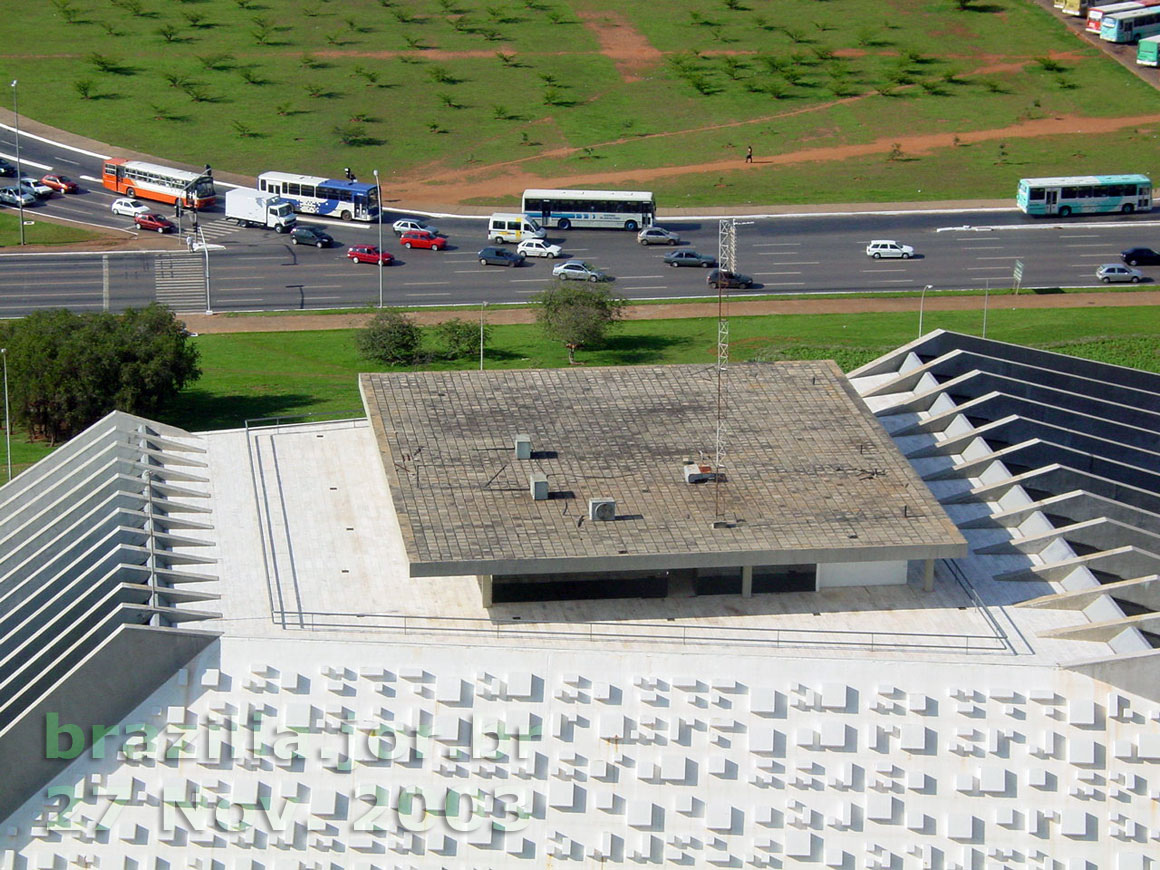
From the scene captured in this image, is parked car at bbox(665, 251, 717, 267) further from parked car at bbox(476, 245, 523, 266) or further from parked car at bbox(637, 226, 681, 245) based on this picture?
parked car at bbox(476, 245, 523, 266)

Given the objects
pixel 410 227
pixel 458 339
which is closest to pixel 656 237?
pixel 410 227

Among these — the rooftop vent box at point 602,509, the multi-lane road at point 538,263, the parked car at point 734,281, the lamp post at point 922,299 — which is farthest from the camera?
the multi-lane road at point 538,263

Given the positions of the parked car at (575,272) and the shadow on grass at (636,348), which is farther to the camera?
the parked car at (575,272)

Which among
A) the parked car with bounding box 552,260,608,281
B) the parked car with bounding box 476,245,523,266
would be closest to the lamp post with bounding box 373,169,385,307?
the parked car with bounding box 476,245,523,266

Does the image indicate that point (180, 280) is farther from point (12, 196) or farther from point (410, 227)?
point (12, 196)

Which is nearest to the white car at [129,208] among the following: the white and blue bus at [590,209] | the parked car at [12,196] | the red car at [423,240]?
the parked car at [12,196]

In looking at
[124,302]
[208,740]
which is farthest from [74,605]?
[124,302]

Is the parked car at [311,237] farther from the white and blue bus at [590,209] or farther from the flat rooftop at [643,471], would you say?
the flat rooftop at [643,471]
